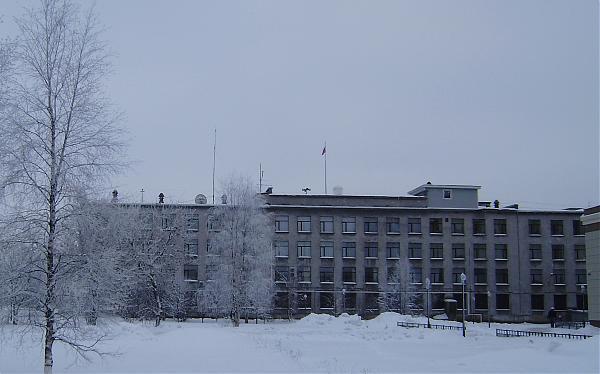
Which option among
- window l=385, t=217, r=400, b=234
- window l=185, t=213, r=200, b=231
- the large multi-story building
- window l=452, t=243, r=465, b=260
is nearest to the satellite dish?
the large multi-story building

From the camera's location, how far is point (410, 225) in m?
79.2

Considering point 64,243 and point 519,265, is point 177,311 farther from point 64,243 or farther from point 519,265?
point 64,243

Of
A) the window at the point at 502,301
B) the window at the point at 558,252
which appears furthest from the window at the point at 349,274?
the window at the point at 558,252

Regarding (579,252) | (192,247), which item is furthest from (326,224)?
(579,252)

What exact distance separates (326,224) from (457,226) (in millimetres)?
15150

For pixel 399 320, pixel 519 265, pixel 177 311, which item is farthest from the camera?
pixel 519 265

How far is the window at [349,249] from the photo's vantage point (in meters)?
77.8

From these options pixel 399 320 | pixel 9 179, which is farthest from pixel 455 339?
pixel 9 179

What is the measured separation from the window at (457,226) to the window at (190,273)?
29.2 m

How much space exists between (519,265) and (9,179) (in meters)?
70.0

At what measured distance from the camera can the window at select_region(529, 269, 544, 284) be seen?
79750mm

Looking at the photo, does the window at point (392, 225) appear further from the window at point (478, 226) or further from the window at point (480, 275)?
the window at point (480, 275)

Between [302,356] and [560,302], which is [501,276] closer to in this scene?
[560,302]

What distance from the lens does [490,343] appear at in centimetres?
3875
